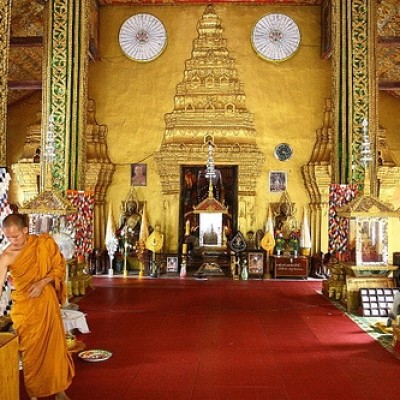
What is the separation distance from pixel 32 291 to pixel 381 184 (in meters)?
10.1

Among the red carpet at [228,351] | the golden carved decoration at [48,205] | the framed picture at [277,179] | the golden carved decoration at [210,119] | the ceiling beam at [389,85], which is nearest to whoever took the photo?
the red carpet at [228,351]

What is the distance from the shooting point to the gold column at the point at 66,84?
953cm

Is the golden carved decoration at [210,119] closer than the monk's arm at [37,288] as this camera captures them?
No

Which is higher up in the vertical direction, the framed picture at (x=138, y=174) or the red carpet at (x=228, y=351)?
the framed picture at (x=138, y=174)

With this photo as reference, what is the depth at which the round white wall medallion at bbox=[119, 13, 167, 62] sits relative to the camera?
13008mm

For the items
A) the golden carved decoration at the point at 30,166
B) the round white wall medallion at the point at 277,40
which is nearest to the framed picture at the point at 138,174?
the golden carved decoration at the point at 30,166

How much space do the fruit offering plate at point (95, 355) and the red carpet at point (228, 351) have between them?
0.22 ft

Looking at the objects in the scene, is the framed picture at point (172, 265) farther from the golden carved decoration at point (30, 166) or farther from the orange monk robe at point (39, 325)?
the orange monk robe at point (39, 325)

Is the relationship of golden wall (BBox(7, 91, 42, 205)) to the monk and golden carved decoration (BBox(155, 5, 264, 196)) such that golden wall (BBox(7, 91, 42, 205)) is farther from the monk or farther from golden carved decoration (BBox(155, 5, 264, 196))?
the monk

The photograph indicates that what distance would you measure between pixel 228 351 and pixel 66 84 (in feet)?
19.7

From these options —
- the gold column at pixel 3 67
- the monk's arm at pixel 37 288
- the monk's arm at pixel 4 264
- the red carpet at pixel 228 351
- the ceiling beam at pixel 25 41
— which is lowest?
the red carpet at pixel 228 351

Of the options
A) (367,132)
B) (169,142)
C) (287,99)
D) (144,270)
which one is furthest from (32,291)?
(287,99)

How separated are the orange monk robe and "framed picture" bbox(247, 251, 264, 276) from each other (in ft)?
26.1

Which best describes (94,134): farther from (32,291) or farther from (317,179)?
(32,291)
